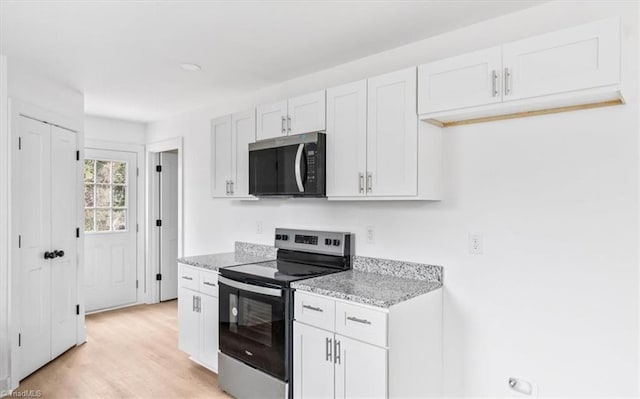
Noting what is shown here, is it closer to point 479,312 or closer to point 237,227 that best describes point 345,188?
point 479,312

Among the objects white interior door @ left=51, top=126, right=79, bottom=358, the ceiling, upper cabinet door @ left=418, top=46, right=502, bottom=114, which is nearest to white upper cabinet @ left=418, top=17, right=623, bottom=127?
upper cabinet door @ left=418, top=46, right=502, bottom=114

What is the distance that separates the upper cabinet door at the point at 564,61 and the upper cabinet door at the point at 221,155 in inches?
89.8

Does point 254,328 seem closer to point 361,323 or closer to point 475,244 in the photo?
point 361,323

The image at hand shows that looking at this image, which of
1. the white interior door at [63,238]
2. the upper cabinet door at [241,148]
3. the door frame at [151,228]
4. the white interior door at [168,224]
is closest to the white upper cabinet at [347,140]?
the upper cabinet door at [241,148]

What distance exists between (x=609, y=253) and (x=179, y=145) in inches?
168

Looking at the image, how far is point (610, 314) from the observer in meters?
1.91

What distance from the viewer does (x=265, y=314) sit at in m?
2.58

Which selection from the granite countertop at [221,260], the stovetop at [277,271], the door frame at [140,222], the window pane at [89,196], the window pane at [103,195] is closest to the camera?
the stovetop at [277,271]

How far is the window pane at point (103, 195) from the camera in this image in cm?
484

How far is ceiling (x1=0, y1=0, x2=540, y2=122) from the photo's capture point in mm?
2146

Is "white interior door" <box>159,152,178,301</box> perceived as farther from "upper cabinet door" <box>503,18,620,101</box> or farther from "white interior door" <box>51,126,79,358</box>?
"upper cabinet door" <box>503,18,620,101</box>

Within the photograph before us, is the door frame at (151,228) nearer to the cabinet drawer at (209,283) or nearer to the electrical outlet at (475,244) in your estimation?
the cabinet drawer at (209,283)

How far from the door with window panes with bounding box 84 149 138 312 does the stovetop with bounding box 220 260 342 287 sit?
2.78m

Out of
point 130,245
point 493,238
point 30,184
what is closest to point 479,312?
point 493,238
